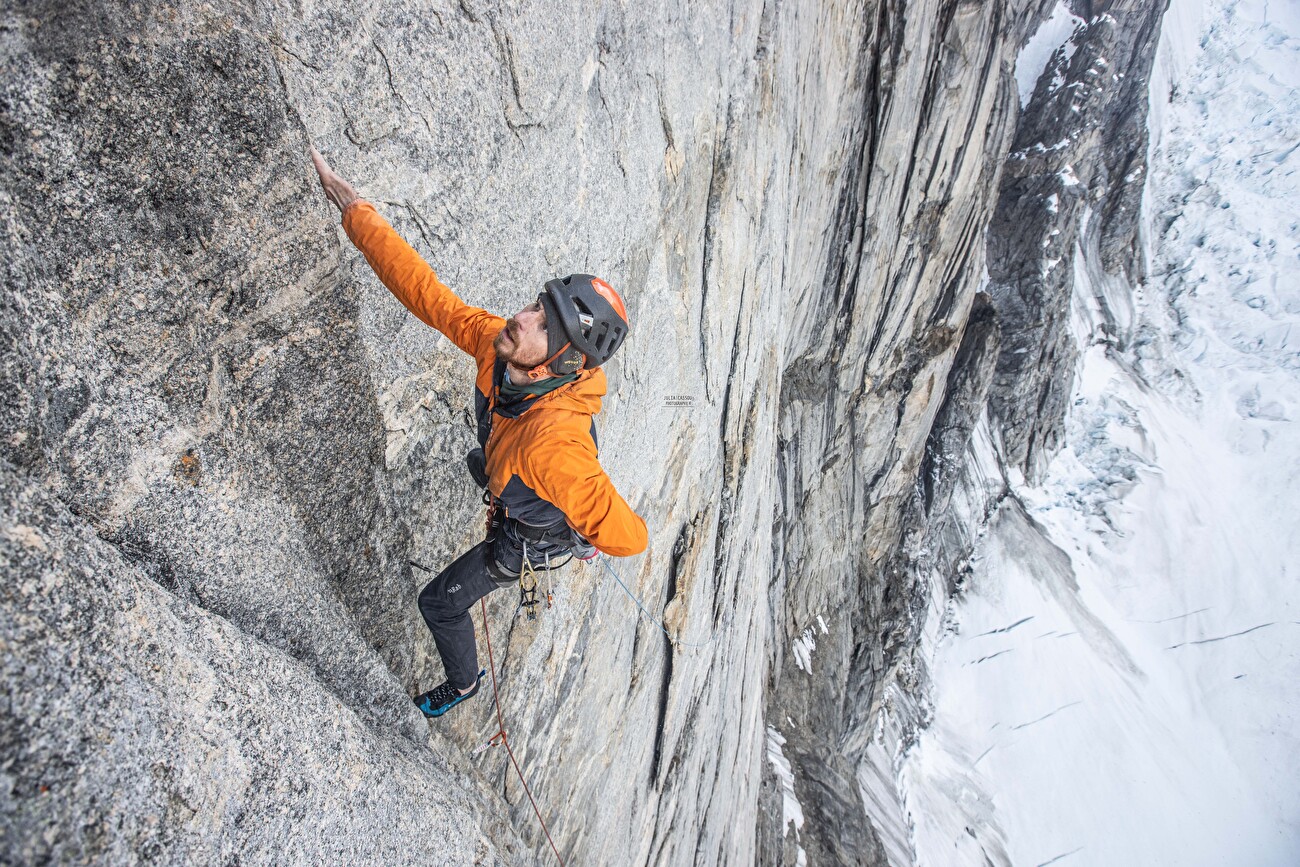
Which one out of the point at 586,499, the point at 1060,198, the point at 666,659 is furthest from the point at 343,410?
the point at 1060,198

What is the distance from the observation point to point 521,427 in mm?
2836

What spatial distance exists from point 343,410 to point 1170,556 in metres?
24.4

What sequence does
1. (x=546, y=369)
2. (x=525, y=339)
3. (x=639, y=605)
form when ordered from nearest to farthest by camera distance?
(x=525, y=339) < (x=546, y=369) < (x=639, y=605)

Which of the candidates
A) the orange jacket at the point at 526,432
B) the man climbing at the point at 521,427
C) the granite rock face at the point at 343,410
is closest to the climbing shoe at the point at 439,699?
the man climbing at the point at 521,427

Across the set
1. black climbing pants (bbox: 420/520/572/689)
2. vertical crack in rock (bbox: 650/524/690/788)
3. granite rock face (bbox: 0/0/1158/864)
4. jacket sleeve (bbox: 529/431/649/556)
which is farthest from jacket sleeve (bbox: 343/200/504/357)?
vertical crack in rock (bbox: 650/524/690/788)

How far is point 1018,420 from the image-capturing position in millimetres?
19000

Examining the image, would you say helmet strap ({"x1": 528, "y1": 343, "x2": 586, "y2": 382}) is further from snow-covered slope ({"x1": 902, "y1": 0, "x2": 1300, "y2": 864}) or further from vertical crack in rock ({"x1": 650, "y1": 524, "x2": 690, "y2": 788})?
snow-covered slope ({"x1": 902, "y1": 0, "x2": 1300, "y2": 864})

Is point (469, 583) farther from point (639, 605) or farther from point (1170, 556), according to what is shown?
point (1170, 556)

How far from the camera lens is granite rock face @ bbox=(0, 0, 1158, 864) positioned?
1.45 metres

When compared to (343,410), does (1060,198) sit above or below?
below

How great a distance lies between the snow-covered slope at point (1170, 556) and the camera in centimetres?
1819

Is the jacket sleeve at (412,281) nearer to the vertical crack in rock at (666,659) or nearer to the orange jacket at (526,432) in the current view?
the orange jacket at (526,432)

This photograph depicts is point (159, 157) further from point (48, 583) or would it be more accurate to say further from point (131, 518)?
point (48, 583)

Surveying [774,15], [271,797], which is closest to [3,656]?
[271,797]
